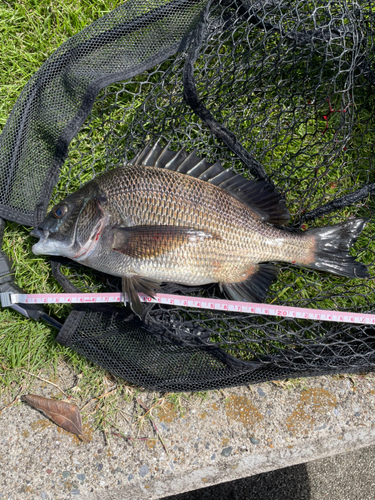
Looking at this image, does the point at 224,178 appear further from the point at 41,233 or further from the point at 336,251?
the point at 41,233

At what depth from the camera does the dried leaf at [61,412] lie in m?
2.60

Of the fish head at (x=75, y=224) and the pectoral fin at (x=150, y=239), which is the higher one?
the fish head at (x=75, y=224)

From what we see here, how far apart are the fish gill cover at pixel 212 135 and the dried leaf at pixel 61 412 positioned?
419 mm

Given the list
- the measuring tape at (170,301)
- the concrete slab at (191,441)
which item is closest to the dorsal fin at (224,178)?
the measuring tape at (170,301)

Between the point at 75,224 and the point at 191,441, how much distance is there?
169 centimetres

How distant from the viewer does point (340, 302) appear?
2.82 meters

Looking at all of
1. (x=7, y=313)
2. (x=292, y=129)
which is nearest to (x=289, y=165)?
(x=292, y=129)

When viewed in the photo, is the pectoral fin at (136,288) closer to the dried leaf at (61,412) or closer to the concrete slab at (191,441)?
the concrete slab at (191,441)

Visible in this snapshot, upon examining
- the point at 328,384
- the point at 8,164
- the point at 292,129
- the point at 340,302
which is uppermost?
the point at 8,164

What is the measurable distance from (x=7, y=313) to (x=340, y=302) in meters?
2.43

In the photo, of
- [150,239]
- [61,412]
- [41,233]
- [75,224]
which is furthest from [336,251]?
[61,412]

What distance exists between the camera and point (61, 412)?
2.62 m

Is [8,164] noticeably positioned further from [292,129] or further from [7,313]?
[292,129]

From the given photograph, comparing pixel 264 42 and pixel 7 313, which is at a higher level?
pixel 264 42
